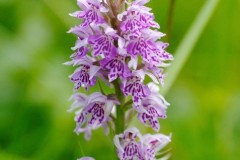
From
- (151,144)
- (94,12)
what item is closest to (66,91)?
(151,144)

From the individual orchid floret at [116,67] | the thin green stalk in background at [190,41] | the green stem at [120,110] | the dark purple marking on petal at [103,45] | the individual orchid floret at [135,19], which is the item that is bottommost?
the green stem at [120,110]

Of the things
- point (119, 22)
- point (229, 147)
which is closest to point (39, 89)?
point (229, 147)

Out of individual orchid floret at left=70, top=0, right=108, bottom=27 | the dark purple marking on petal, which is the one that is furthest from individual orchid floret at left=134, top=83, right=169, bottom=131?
individual orchid floret at left=70, top=0, right=108, bottom=27

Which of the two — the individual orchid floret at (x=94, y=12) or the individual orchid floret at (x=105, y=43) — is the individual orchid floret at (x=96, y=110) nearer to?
the individual orchid floret at (x=105, y=43)

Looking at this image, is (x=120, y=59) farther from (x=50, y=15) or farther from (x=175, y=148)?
(x=50, y=15)

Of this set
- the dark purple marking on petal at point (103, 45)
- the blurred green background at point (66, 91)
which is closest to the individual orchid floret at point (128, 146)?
the dark purple marking on petal at point (103, 45)

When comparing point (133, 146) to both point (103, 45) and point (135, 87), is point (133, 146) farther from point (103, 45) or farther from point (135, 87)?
point (103, 45)
